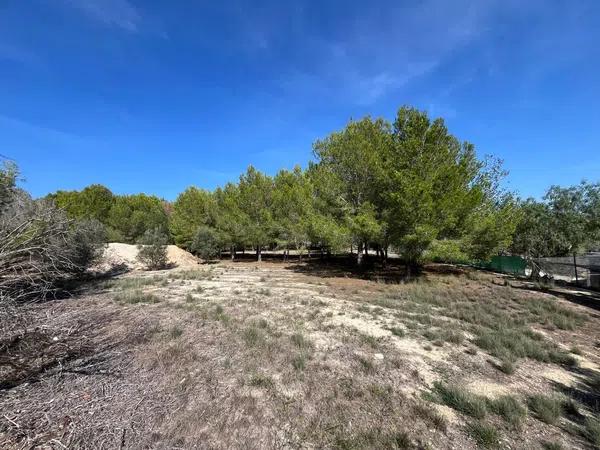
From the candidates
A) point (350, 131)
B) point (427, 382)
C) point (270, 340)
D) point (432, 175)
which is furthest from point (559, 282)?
point (270, 340)

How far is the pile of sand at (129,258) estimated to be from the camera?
22.4 m

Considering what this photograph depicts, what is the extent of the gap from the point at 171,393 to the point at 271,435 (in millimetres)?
1595

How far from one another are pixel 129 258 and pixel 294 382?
2496 cm

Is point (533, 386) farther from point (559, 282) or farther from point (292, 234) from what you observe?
point (292, 234)

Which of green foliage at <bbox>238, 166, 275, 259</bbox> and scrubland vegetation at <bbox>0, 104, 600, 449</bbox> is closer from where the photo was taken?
scrubland vegetation at <bbox>0, 104, 600, 449</bbox>

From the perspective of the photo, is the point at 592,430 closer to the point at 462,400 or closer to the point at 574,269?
the point at 462,400

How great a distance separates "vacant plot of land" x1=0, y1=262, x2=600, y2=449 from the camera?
331 centimetres

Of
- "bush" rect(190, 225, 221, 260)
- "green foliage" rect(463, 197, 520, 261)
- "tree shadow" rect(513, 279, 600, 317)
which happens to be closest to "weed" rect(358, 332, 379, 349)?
"tree shadow" rect(513, 279, 600, 317)

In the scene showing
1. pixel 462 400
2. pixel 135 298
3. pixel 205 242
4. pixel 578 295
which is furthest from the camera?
pixel 205 242

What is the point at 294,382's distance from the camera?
460cm

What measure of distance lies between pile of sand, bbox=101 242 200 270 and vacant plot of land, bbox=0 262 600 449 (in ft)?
56.3

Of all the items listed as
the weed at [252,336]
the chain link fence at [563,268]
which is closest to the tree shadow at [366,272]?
the chain link fence at [563,268]

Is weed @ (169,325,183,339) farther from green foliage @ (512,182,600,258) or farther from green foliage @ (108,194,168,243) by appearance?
green foliage @ (108,194,168,243)

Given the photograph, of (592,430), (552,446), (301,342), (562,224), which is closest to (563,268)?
(562,224)
